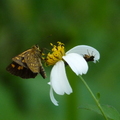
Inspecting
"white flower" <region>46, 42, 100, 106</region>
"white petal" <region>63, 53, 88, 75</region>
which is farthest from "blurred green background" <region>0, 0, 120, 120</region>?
"white petal" <region>63, 53, 88, 75</region>

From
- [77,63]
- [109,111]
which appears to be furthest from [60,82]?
[109,111]

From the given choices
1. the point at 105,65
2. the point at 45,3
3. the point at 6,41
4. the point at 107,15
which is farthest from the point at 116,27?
the point at 6,41

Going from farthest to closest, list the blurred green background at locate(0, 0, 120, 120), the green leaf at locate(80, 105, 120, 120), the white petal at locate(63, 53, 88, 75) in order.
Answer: the blurred green background at locate(0, 0, 120, 120) → the white petal at locate(63, 53, 88, 75) → the green leaf at locate(80, 105, 120, 120)

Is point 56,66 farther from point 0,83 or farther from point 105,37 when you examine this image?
point 105,37

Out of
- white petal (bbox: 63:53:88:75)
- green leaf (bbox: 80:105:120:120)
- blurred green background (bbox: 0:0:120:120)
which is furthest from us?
blurred green background (bbox: 0:0:120:120)

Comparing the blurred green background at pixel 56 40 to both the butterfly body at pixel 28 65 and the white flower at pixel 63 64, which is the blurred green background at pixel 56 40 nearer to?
the white flower at pixel 63 64

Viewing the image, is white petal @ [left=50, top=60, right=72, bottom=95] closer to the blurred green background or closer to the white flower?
the white flower

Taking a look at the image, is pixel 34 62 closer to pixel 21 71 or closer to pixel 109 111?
pixel 21 71
